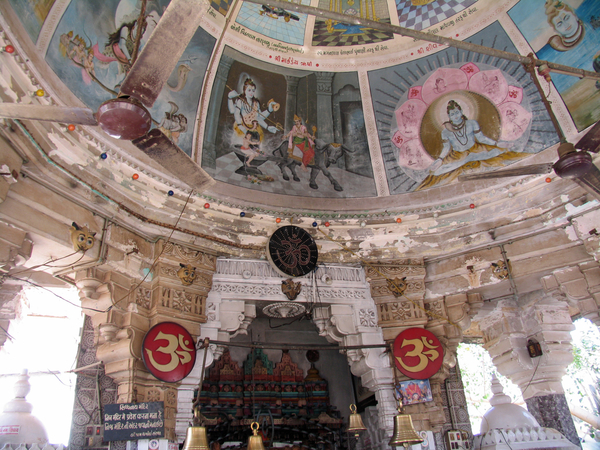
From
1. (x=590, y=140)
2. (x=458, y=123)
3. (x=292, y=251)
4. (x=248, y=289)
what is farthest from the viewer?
(x=458, y=123)

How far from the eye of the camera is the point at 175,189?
288 inches

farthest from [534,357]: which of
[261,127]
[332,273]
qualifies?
[261,127]

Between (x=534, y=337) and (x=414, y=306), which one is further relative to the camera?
(x=534, y=337)

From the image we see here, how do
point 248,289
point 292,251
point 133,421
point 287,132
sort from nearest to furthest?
point 133,421
point 248,289
point 292,251
point 287,132

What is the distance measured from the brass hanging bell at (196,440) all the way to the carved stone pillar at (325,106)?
19.6 feet

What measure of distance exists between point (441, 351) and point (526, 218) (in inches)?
106

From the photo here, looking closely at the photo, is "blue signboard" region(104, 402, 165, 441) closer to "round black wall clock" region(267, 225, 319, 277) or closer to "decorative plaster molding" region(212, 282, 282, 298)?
"decorative plaster molding" region(212, 282, 282, 298)

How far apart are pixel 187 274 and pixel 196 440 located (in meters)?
2.72

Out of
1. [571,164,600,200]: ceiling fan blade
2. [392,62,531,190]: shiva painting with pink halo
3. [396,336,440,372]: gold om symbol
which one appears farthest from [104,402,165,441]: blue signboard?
[392,62,531,190]: shiva painting with pink halo

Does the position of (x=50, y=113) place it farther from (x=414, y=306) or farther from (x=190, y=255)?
(x=414, y=306)

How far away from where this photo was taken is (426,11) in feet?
28.6

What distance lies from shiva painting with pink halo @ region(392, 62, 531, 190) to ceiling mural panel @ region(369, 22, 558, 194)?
0.02m

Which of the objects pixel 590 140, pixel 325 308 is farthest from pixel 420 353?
pixel 590 140

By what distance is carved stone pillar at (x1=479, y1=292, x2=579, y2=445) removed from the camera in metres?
8.58
